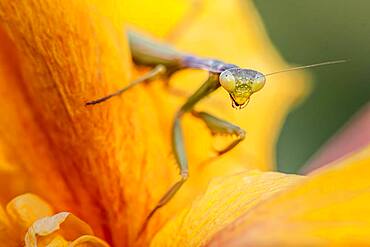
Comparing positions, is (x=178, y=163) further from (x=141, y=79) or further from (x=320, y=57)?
(x=320, y=57)

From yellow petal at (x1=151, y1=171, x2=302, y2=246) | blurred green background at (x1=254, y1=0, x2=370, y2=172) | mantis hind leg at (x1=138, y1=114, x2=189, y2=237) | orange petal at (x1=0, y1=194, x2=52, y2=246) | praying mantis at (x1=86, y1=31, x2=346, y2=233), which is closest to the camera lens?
yellow petal at (x1=151, y1=171, x2=302, y2=246)

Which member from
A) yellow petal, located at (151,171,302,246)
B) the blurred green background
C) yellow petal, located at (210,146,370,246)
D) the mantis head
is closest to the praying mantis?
the mantis head

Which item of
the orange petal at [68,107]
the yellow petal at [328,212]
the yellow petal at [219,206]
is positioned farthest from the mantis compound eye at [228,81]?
the yellow petal at [328,212]

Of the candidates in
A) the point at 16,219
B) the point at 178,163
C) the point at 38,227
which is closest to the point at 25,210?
the point at 16,219

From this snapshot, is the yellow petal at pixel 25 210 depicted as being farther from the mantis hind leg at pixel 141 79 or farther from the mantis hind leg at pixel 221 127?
the mantis hind leg at pixel 221 127

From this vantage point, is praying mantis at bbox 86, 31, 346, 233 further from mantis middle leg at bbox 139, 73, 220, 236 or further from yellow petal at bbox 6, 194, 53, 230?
yellow petal at bbox 6, 194, 53, 230

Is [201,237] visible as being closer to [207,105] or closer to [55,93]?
[55,93]

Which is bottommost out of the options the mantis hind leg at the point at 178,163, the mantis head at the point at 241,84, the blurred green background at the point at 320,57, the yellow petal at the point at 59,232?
the blurred green background at the point at 320,57
